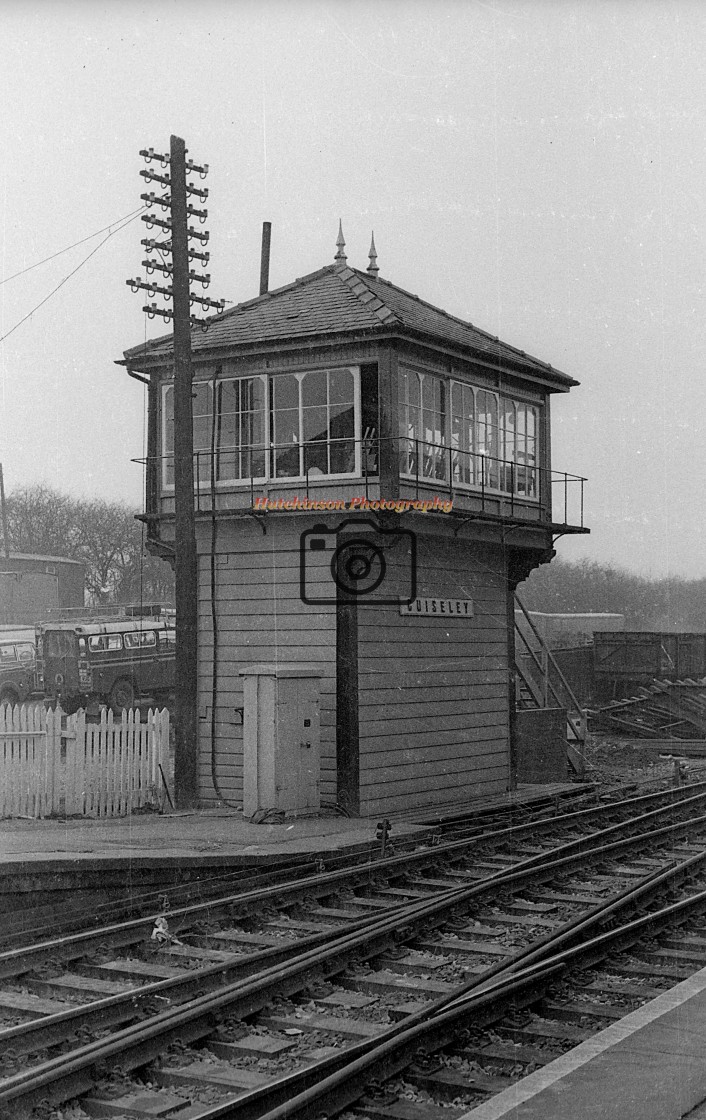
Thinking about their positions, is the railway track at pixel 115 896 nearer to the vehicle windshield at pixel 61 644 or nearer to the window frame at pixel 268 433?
the window frame at pixel 268 433

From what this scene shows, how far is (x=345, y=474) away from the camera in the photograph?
16.2 meters

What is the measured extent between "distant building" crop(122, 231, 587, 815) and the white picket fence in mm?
1258

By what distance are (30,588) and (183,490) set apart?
3971cm

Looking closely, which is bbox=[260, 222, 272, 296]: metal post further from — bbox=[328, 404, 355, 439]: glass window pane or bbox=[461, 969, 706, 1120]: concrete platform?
bbox=[461, 969, 706, 1120]: concrete platform

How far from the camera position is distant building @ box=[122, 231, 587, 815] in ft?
52.0

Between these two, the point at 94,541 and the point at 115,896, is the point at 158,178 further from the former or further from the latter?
the point at 94,541

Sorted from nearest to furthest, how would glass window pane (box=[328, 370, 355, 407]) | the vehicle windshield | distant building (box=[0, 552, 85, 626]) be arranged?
glass window pane (box=[328, 370, 355, 407]) < the vehicle windshield < distant building (box=[0, 552, 85, 626])

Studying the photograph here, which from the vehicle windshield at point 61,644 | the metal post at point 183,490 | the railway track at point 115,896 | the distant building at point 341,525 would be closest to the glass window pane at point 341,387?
the distant building at point 341,525

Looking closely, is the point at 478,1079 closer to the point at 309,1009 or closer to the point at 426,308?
the point at 309,1009

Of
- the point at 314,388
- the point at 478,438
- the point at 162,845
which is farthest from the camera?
the point at 478,438

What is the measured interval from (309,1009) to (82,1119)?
2148mm

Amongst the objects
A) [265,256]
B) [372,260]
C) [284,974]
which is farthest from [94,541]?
[284,974]

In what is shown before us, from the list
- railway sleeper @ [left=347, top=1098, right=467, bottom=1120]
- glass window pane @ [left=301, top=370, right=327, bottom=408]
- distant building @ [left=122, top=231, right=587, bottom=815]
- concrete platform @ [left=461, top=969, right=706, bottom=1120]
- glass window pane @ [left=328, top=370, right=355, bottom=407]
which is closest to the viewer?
concrete platform @ [left=461, top=969, right=706, bottom=1120]

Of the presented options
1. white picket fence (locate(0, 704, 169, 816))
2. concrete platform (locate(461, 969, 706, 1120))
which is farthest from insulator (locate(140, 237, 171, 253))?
concrete platform (locate(461, 969, 706, 1120))
